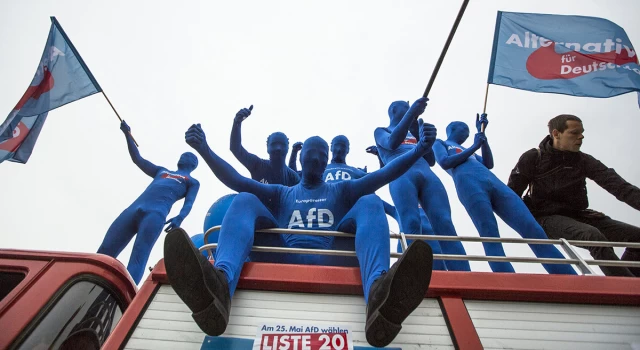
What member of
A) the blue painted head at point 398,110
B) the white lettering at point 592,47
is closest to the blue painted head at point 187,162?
the blue painted head at point 398,110

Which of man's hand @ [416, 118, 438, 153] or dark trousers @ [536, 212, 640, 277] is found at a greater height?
man's hand @ [416, 118, 438, 153]

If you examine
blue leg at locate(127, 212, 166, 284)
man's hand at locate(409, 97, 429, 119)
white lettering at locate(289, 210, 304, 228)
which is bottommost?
blue leg at locate(127, 212, 166, 284)

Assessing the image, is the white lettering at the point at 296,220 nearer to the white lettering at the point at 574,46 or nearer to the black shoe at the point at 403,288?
the black shoe at the point at 403,288

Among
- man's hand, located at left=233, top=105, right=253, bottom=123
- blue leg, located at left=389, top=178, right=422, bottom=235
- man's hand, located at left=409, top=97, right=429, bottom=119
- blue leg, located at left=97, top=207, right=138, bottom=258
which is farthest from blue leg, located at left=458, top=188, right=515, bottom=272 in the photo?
blue leg, located at left=97, top=207, right=138, bottom=258

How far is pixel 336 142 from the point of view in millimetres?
4844

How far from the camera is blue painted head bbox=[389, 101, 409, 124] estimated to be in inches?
191

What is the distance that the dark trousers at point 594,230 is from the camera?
3.41 meters

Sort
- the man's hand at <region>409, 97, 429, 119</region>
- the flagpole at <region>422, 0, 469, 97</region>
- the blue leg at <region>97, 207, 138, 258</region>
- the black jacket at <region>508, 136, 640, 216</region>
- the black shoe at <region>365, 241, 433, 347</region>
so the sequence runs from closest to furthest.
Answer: the black shoe at <region>365, 241, 433, 347</region> → the man's hand at <region>409, 97, 429, 119</region> → the black jacket at <region>508, 136, 640, 216</region> → the flagpole at <region>422, 0, 469, 97</region> → the blue leg at <region>97, 207, 138, 258</region>

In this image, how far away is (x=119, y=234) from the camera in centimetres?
460

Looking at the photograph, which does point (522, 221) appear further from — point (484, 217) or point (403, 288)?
point (403, 288)

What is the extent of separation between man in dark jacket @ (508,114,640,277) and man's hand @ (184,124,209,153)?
10.5ft

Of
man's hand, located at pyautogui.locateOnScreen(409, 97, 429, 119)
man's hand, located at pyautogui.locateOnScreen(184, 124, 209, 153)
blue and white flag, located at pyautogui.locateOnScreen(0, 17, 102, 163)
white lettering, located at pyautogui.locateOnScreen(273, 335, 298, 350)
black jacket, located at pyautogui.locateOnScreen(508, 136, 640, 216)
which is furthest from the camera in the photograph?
blue and white flag, located at pyautogui.locateOnScreen(0, 17, 102, 163)

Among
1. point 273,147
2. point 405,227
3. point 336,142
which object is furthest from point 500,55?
point 273,147

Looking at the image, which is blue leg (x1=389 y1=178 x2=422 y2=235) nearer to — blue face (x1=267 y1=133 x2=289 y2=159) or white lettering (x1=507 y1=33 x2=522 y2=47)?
blue face (x1=267 y1=133 x2=289 y2=159)
